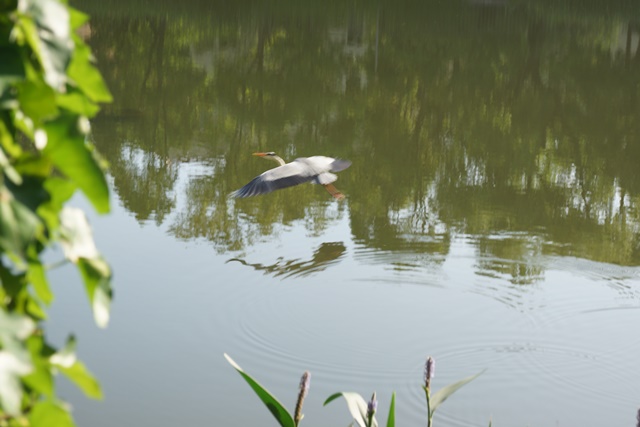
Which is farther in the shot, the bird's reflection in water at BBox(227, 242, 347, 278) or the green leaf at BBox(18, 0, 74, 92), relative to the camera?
the bird's reflection in water at BBox(227, 242, 347, 278)

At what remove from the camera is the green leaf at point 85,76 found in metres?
1.04

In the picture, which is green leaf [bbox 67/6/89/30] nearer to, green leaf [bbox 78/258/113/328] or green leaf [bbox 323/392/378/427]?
green leaf [bbox 78/258/113/328]

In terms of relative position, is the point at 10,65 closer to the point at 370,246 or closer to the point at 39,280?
the point at 39,280

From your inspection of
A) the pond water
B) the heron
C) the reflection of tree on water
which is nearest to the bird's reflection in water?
the pond water

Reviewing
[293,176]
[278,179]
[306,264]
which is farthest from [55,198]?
[293,176]

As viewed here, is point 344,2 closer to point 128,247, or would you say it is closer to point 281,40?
point 281,40

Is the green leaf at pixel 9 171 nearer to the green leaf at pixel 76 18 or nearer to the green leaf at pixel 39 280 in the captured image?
the green leaf at pixel 39 280

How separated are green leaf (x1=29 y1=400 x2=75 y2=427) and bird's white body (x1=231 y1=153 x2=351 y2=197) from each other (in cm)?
754

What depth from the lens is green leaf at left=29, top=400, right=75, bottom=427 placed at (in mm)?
891

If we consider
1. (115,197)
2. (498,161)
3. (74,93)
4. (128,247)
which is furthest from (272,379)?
(498,161)

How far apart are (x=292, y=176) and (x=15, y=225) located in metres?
7.76

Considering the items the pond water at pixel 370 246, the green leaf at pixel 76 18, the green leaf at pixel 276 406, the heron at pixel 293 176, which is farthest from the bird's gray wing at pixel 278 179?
the green leaf at pixel 76 18

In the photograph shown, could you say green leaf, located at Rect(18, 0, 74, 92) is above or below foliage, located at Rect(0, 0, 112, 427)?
above

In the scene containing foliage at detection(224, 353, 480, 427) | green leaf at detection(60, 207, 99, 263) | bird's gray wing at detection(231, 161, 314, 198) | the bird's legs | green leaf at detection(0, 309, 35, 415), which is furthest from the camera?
the bird's legs
